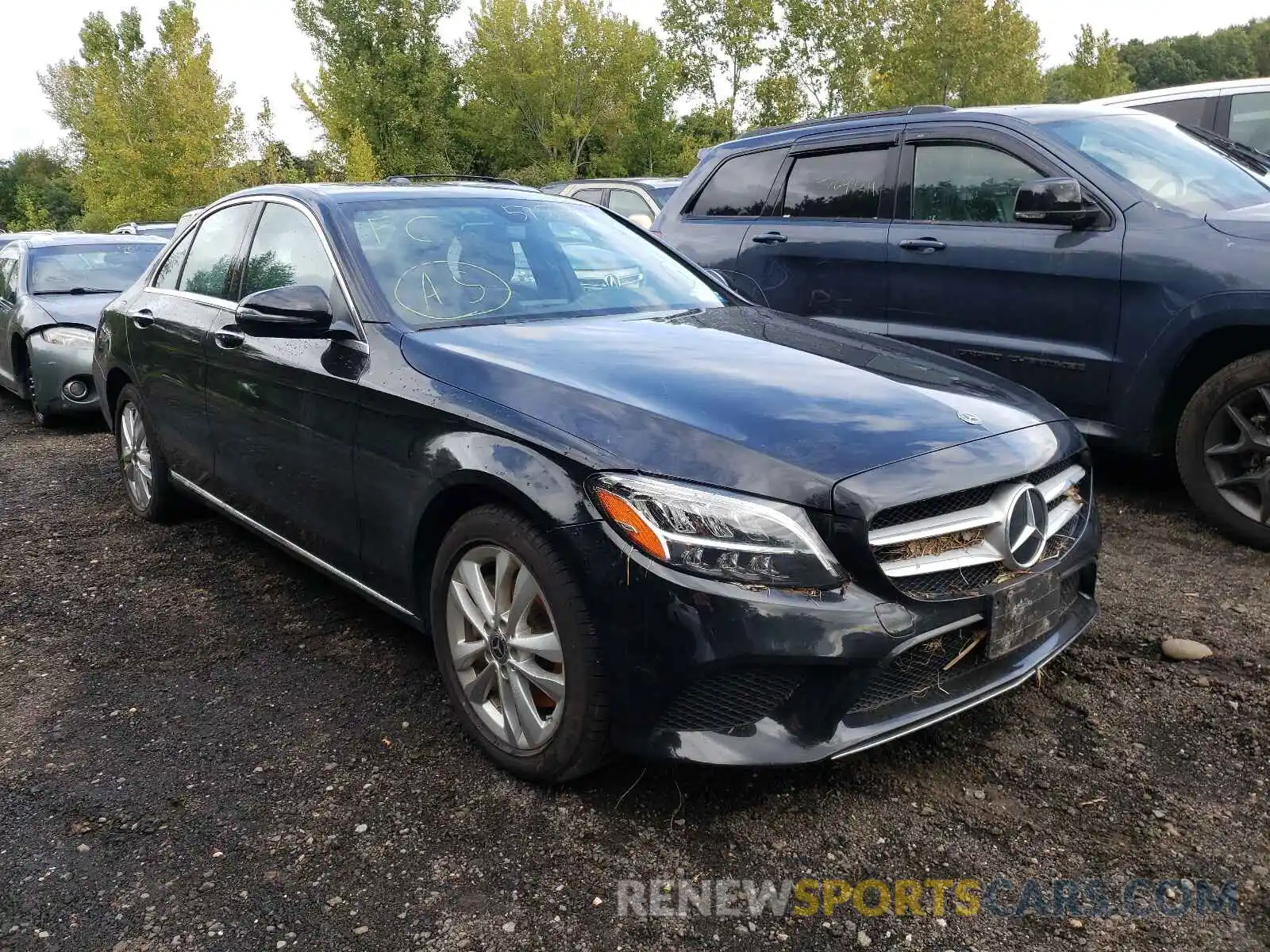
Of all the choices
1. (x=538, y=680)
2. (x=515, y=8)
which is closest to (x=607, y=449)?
(x=538, y=680)

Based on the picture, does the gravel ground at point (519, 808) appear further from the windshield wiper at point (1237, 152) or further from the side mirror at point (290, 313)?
the windshield wiper at point (1237, 152)

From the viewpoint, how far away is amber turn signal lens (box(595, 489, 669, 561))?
229cm

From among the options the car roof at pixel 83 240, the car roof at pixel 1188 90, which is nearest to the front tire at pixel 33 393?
the car roof at pixel 83 240

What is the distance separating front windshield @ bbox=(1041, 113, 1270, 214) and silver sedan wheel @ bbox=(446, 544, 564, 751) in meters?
3.39

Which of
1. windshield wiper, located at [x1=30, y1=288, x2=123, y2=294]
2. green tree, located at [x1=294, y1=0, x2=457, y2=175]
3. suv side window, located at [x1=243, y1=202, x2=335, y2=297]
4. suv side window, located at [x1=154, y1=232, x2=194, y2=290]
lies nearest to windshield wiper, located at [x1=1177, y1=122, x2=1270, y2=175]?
suv side window, located at [x1=243, y1=202, x2=335, y2=297]

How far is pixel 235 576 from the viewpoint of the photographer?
4.43 meters

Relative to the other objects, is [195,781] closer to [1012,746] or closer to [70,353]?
[1012,746]

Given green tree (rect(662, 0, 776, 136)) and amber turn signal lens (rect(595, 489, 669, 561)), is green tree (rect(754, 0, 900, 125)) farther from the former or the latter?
amber turn signal lens (rect(595, 489, 669, 561))

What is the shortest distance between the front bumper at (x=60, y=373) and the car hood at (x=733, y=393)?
231 inches

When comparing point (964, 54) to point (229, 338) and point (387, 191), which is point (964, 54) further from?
point (229, 338)

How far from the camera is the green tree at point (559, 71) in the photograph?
140 feet

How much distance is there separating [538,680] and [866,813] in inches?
34.5

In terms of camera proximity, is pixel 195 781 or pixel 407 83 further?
pixel 407 83

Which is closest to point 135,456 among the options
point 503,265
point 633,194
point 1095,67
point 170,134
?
point 503,265
